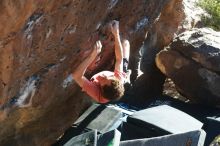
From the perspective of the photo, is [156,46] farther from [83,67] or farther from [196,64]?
[83,67]

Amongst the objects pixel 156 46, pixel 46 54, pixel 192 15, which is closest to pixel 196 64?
pixel 156 46

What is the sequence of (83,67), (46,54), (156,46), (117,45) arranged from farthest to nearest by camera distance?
1. (156,46)
2. (117,45)
3. (83,67)
4. (46,54)

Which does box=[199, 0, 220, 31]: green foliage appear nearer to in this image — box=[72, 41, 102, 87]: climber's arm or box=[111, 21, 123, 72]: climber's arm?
box=[111, 21, 123, 72]: climber's arm

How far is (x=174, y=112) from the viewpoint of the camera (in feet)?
20.7

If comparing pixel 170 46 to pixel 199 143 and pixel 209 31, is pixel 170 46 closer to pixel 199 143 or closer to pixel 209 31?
pixel 209 31

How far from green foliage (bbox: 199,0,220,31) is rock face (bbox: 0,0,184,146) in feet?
14.6

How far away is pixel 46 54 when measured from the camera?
14.3ft

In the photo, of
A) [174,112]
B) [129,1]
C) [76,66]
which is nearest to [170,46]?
[174,112]

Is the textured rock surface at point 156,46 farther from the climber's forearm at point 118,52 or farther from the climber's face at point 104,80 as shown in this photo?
the climber's face at point 104,80

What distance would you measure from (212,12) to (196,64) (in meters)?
3.71

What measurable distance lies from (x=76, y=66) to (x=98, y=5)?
691mm

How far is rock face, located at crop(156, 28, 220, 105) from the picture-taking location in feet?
25.3

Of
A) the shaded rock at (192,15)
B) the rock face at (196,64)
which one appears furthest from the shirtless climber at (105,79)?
the shaded rock at (192,15)

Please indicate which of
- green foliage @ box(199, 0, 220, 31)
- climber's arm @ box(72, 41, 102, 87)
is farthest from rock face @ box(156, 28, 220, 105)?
climber's arm @ box(72, 41, 102, 87)
